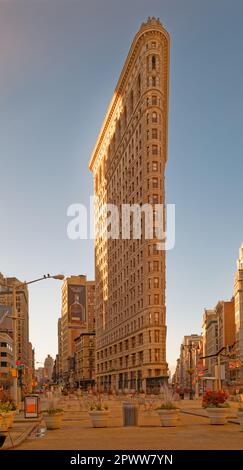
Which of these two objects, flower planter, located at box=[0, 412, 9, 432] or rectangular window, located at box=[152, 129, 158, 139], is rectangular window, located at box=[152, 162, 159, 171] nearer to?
rectangular window, located at box=[152, 129, 158, 139]

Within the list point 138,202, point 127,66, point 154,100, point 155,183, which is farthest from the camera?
point 127,66

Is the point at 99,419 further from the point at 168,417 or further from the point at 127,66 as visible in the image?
the point at 127,66

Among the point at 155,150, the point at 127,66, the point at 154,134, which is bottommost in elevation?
the point at 155,150

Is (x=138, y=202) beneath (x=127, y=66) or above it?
beneath

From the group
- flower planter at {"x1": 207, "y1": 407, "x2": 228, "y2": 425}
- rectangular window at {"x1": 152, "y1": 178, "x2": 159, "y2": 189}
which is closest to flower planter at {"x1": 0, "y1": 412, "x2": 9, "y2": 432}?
flower planter at {"x1": 207, "y1": 407, "x2": 228, "y2": 425}

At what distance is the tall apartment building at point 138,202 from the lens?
4323 inches

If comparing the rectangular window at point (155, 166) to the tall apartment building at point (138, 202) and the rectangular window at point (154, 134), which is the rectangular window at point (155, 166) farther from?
the rectangular window at point (154, 134)

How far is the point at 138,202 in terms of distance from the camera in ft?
392

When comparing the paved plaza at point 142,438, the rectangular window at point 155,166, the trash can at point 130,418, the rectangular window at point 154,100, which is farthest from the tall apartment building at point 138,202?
the paved plaza at point 142,438

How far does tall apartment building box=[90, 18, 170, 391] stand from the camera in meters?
110

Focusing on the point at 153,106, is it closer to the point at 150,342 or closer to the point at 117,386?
the point at 150,342

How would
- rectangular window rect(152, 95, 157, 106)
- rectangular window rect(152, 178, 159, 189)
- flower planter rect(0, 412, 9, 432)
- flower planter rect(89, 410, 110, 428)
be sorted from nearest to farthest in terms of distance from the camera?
1. flower planter rect(0, 412, 9, 432)
2. flower planter rect(89, 410, 110, 428)
3. rectangular window rect(152, 178, 159, 189)
4. rectangular window rect(152, 95, 157, 106)

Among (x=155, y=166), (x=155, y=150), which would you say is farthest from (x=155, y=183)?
(x=155, y=150)
